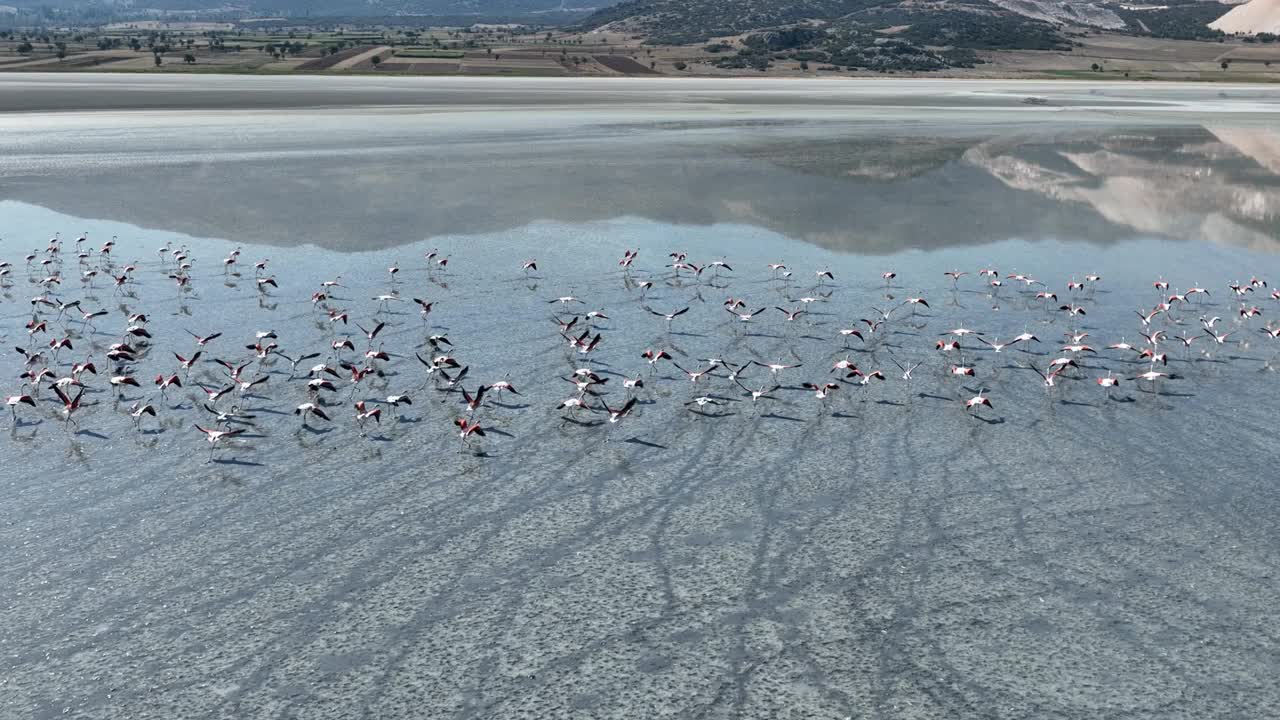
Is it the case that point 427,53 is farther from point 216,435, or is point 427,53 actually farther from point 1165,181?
point 216,435

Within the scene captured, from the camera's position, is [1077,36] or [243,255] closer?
[243,255]

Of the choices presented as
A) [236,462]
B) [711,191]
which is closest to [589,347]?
[236,462]

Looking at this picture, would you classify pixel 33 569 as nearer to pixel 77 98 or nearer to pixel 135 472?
pixel 135 472

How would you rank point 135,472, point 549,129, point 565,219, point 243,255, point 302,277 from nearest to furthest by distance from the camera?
point 135,472 → point 302,277 → point 243,255 → point 565,219 → point 549,129

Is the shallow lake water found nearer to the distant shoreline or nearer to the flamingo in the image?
the flamingo

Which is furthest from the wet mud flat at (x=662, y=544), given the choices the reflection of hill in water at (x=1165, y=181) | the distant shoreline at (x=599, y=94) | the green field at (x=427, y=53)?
the green field at (x=427, y=53)

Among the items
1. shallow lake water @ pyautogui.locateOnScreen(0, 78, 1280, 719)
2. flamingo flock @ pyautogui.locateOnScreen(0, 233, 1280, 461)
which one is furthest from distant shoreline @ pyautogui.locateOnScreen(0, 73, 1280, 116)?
shallow lake water @ pyautogui.locateOnScreen(0, 78, 1280, 719)

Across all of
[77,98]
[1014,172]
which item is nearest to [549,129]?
[1014,172]
